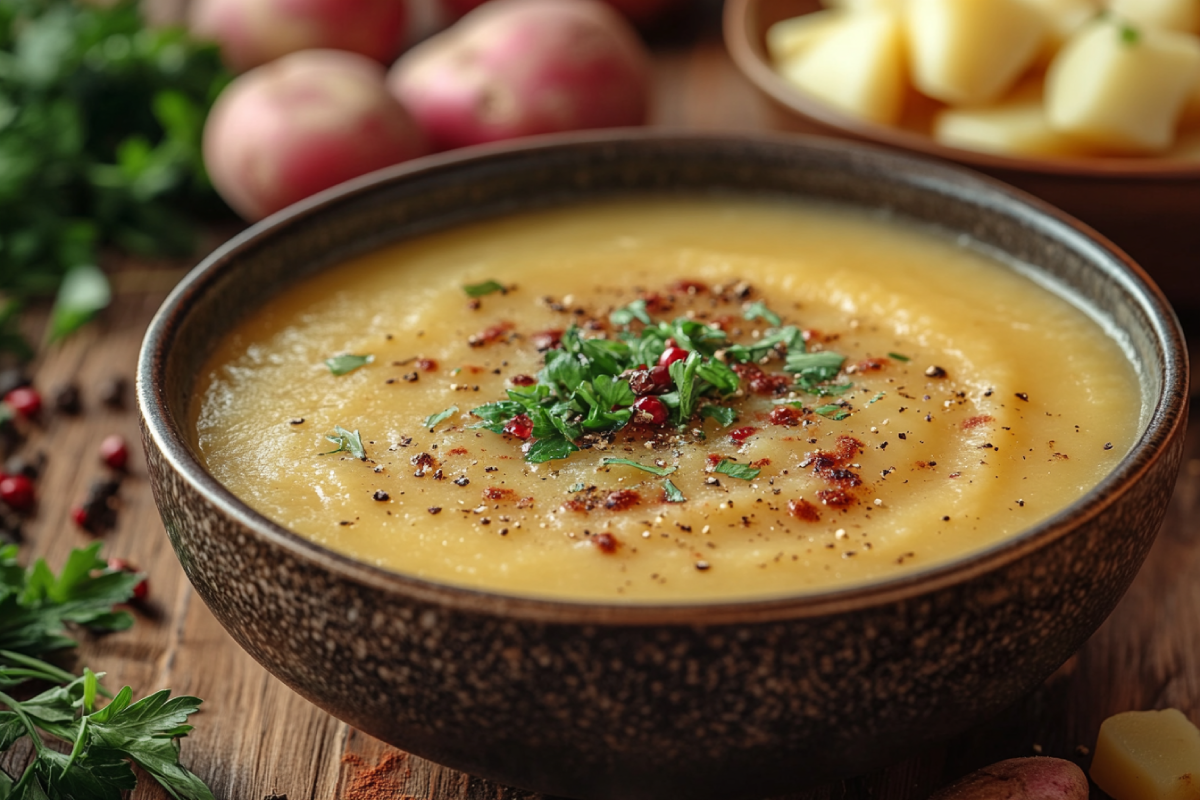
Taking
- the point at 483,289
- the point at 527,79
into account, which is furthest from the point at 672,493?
the point at 527,79

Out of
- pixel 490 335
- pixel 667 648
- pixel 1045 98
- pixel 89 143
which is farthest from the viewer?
pixel 89 143

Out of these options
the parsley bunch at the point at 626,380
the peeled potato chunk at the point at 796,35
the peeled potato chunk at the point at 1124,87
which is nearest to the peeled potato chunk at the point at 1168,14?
the peeled potato chunk at the point at 1124,87

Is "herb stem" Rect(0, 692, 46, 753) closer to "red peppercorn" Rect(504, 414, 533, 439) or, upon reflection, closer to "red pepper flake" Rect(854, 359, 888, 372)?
"red peppercorn" Rect(504, 414, 533, 439)

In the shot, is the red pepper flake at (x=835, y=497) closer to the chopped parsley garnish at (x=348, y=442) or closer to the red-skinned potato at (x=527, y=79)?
the chopped parsley garnish at (x=348, y=442)

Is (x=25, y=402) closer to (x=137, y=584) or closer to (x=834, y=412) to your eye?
(x=137, y=584)

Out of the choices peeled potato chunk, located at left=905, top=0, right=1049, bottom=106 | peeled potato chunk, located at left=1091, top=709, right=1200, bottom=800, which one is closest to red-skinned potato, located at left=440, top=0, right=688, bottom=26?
peeled potato chunk, located at left=905, top=0, right=1049, bottom=106

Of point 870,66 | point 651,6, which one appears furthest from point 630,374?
point 651,6
